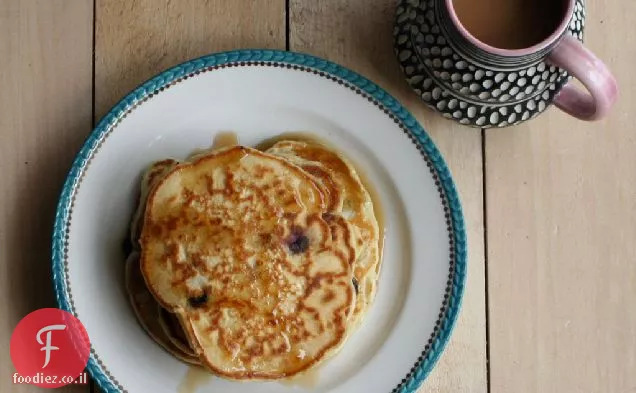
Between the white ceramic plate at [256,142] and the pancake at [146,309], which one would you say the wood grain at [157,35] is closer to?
the white ceramic plate at [256,142]

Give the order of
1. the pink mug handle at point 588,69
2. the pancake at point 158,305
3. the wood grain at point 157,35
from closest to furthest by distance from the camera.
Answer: the pink mug handle at point 588,69, the pancake at point 158,305, the wood grain at point 157,35

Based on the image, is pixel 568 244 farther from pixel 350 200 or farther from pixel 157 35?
pixel 157 35

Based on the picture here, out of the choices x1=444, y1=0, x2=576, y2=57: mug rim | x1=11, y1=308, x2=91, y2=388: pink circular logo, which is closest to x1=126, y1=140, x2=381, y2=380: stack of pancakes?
x1=11, y1=308, x2=91, y2=388: pink circular logo

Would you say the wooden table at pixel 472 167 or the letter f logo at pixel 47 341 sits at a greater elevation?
the wooden table at pixel 472 167

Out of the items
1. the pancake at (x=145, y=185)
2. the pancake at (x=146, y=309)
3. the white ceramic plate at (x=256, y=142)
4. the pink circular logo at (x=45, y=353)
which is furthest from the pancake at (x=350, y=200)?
the pink circular logo at (x=45, y=353)

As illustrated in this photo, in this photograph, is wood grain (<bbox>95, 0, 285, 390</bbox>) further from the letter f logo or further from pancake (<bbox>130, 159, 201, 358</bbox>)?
the letter f logo
